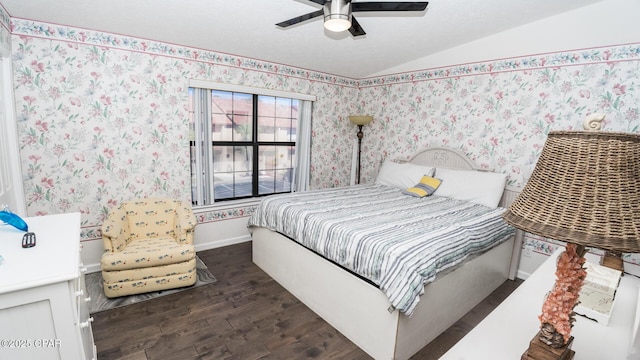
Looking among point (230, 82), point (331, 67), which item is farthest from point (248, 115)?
point (331, 67)

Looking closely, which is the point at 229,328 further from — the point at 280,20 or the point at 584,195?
the point at 280,20

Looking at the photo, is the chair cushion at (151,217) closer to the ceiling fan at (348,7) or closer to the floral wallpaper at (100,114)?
the floral wallpaper at (100,114)

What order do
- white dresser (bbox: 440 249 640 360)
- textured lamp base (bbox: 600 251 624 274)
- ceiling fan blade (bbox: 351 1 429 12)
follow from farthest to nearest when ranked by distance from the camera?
Answer: 1. ceiling fan blade (bbox: 351 1 429 12)
2. textured lamp base (bbox: 600 251 624 274)
3. white dresser (bbox: 440 249 640 360)

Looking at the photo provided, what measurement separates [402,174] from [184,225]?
2.66m

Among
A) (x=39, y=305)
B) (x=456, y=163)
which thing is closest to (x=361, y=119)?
(x=456, y=163)

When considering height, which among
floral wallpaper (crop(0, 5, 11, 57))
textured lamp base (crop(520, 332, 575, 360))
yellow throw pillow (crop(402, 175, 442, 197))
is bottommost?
textured lamp base (crop(520, 332, 575, 360))

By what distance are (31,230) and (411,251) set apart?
2075 millimetres

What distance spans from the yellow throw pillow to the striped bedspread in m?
0.09

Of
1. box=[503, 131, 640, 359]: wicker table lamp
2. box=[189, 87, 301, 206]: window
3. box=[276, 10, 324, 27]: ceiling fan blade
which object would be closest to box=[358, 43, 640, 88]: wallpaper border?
box=[189, 87, 301, 206]: window

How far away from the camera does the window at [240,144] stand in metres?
3.42

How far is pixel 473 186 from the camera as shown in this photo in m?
3.18

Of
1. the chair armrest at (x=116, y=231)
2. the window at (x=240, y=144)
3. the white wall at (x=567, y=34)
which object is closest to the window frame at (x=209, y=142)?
the window at (x=240, y=144)

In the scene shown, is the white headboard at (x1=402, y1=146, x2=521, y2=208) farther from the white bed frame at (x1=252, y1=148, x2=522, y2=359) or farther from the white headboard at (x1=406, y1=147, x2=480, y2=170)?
the white bed frame at (x1=252, y1=148, x2=522, y2=359)

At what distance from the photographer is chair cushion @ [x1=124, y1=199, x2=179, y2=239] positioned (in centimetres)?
287
